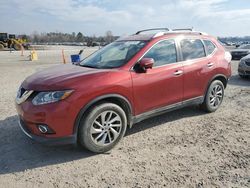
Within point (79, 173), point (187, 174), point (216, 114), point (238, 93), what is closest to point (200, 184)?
point (187, 174)

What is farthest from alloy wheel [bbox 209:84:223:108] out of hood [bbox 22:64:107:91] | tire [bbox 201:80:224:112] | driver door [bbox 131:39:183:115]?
hood [bbox 22:64:107:91]

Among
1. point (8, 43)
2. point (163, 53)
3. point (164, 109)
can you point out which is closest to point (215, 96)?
point (164, 109)

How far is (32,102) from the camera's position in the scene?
3.65 metres

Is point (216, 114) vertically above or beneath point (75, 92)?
beneath

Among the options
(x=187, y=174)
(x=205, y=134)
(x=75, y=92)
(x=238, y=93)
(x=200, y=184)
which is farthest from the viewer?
(x=238, y=93)

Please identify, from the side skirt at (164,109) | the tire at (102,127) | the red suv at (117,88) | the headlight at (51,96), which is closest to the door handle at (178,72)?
the red suv at (117,88)

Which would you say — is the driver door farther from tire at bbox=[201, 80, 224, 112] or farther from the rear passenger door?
tire at bbox=[201, 80, 224, 112]

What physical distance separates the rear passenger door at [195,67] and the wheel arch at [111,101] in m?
1.37

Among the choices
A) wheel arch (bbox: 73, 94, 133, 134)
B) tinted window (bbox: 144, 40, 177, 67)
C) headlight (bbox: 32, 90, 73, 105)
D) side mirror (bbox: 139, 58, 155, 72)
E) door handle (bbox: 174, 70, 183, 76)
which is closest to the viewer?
headlight (bbox: 32, 90, 73, 105)

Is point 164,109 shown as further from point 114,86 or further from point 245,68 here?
point 245,68

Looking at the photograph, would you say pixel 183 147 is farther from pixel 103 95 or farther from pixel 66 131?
pixel 66 131

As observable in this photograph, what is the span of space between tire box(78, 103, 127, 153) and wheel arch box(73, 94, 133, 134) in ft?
0.21

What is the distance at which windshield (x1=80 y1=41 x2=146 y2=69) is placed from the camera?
443cm

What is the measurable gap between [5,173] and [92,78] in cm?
171
